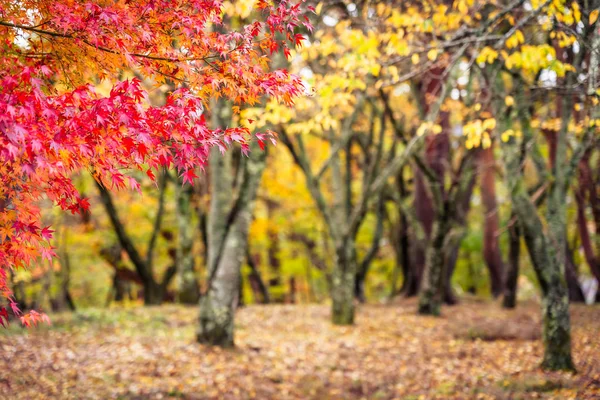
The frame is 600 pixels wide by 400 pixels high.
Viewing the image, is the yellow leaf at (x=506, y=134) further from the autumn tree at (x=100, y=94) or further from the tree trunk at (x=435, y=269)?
the tree trunk at (x=435, y=269)

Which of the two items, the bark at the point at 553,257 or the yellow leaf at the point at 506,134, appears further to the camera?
the bark at the point at 553,257

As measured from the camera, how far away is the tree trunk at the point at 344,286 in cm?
1072

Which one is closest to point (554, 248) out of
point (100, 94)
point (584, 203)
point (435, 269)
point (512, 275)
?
point (584, 203)

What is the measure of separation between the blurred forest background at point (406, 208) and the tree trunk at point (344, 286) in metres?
0.03

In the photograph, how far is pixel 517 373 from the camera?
6812 millimetres

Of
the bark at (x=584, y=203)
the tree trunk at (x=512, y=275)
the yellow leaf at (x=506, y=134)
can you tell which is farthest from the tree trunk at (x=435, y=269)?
the yellow leaf at (x=506, y=134)

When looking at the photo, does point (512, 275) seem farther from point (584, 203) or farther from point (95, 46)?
point (95, 46)

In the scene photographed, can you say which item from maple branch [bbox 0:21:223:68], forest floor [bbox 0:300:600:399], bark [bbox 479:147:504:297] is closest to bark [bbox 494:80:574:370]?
forest floor [bbox 0:300:600:399]

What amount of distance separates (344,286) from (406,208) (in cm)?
304

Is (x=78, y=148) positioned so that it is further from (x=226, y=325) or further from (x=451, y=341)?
(x=451, y=341)

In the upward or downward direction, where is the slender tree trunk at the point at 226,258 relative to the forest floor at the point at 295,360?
upward

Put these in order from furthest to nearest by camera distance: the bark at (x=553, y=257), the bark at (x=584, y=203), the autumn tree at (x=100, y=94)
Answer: the bark at (x=584, y=203) < the bark at (x=553, y=257) < the autumn tree at (x=100, y=94)

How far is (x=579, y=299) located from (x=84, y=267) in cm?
1734

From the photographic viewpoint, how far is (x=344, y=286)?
10.8 meters
